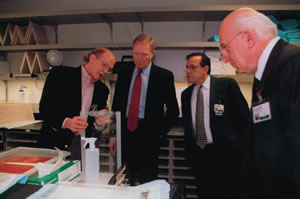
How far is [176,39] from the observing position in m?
3.09

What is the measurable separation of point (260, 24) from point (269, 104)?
39cm

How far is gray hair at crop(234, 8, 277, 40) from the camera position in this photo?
984 millimetres

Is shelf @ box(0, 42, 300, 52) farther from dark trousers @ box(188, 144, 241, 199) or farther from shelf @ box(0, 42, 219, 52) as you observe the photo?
dark trousers @ box(188, 144, 241, 199)

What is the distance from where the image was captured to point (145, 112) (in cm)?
197

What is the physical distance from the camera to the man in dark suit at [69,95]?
64.2 inches

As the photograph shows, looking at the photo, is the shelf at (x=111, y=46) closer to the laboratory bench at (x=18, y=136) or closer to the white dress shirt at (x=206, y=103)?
the white dress shirt at (x=206, y=103)

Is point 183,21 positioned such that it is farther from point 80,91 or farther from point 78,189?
point 78,189

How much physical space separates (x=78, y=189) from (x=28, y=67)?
114 inches

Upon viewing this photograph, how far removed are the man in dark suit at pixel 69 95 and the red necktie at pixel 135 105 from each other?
0.94 feet

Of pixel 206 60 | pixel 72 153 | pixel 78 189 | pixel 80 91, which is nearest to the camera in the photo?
pixel 78 189

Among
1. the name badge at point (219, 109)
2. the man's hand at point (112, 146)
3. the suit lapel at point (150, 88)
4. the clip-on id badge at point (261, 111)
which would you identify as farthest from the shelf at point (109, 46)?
the man's hand at point (112, 146)

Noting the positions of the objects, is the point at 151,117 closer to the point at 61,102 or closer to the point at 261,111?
the point at 61,102

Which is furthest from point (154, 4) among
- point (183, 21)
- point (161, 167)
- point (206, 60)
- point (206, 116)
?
point (161, 167)

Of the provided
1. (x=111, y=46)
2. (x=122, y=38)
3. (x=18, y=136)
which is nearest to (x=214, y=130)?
(x=111, y=46)
